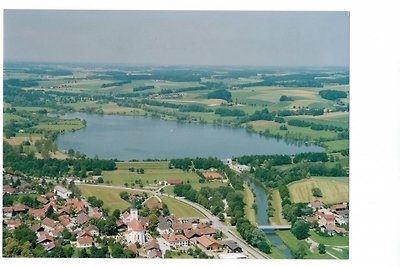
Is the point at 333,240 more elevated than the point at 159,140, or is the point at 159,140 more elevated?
the point at 159,140

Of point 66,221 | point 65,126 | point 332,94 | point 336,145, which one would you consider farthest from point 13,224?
point 332,94

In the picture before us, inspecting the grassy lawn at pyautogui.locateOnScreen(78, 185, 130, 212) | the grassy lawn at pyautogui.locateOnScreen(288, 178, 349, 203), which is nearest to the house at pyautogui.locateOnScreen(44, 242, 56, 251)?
the grassy lawn at pyautogui.locateOnScreen(78, 185, 130, 212)

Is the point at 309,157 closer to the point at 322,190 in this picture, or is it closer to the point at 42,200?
the point at 322,190

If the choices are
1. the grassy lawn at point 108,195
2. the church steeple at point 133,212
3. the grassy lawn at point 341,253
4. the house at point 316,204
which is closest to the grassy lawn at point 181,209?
the church steeple at point 133,212

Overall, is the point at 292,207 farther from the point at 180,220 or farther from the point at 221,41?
the point at 221,41

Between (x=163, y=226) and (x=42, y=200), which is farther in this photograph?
(x=42, y=200)

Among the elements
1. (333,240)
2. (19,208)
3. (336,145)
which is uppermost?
(336,145)
